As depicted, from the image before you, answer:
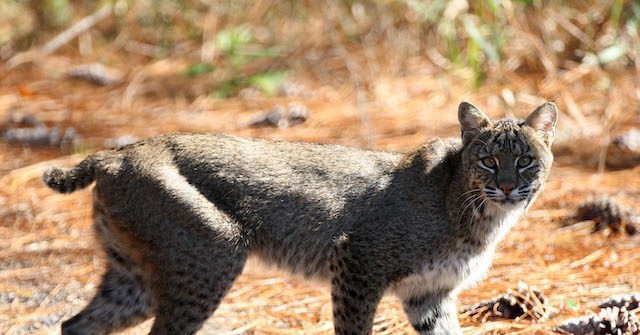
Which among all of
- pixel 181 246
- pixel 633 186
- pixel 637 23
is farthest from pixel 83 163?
pixel 637 23

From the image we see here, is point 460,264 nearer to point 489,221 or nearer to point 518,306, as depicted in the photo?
point 489,221

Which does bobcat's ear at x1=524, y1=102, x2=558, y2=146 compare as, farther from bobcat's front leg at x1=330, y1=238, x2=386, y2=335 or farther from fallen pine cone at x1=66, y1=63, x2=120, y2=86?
fallen pine cone at x1=66, y1=63, x2=120, y2=86

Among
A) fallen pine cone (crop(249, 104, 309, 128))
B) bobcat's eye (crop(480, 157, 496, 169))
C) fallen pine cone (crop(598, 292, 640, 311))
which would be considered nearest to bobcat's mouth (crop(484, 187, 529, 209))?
bobcat's eye (crop(480, 157, 496, 169))

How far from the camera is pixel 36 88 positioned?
32.1 ft

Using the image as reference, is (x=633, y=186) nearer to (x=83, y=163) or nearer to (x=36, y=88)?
(x=83, y=163)

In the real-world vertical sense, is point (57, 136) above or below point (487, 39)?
below

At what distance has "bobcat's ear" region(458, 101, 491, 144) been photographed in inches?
192

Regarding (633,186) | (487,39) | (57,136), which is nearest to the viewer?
(633,186)

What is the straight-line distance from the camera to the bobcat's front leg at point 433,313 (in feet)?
15.9

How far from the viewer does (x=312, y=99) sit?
30.7 ft

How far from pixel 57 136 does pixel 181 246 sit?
4075mm

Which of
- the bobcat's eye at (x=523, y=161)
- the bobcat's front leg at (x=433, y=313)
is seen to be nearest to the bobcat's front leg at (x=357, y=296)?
the bobcat's front leg at (x=433, y=313)

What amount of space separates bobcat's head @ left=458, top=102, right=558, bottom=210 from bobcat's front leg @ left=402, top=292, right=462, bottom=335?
56cm

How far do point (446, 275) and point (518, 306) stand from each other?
54cm
